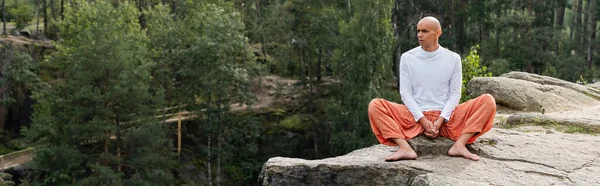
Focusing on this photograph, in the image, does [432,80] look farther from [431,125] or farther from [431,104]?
[431,125]

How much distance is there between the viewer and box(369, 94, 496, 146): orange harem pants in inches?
244

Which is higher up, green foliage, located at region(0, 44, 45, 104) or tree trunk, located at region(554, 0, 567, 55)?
tree trunk, located at region(554, 0, 567, 55)

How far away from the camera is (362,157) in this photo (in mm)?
6613

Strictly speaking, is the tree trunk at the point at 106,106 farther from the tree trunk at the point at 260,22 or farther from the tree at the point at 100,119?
the tree trunk at the point at 260,22

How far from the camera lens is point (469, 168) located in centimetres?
A: 574

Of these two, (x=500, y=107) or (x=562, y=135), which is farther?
(x=500, y=107)

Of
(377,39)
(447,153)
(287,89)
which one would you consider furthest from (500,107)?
(287,89)

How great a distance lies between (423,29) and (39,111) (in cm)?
2473

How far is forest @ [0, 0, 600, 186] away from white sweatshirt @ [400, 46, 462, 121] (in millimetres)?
18640

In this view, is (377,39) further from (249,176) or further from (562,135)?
(562,135)

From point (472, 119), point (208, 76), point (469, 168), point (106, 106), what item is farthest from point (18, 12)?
point (469, 168)

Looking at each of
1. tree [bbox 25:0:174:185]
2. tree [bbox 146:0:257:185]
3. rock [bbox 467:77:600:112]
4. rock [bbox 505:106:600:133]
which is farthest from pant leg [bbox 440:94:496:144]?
tree [bbox 146:0:257:185]

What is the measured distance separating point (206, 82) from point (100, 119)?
4565 millimetres

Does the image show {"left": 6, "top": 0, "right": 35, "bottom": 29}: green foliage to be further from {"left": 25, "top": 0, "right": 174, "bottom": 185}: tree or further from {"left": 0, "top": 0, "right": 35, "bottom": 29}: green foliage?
{"left": 25, "top": 0, "right": 174, "bottom": 185}: tree
